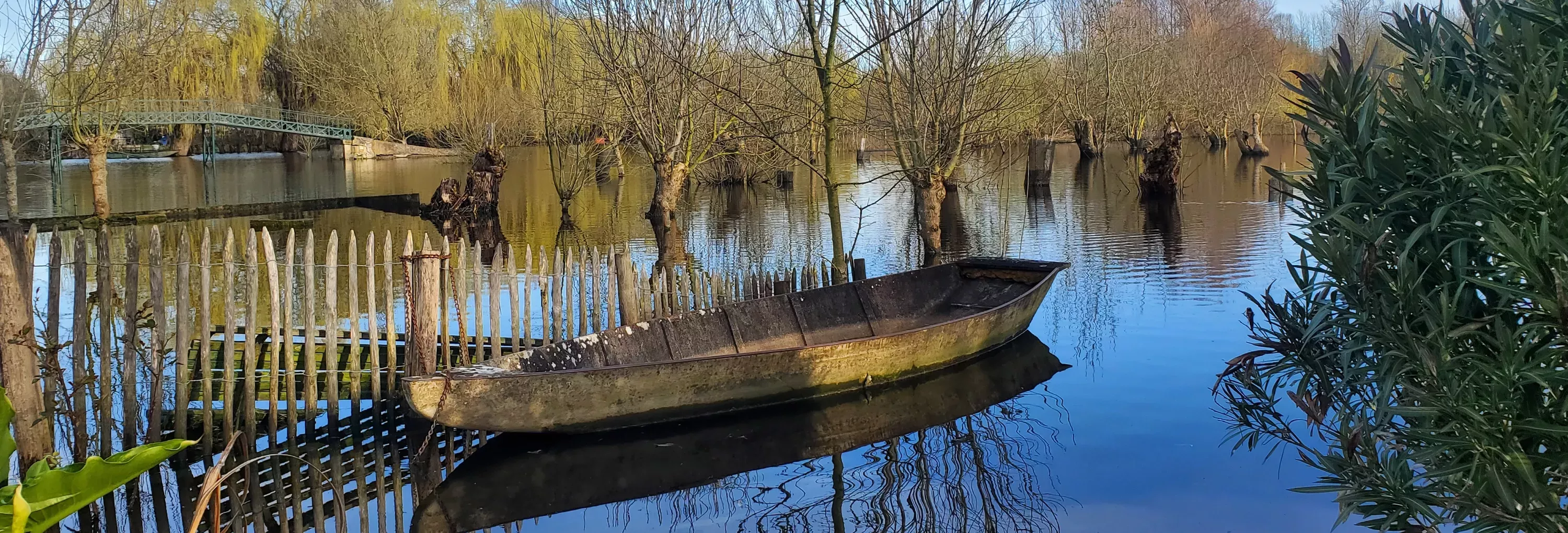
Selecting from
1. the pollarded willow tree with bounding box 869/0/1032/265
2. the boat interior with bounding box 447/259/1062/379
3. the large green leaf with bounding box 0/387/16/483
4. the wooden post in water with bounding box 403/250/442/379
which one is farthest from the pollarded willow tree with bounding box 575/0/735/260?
the large green leaf with bounding box 0/387/16/483

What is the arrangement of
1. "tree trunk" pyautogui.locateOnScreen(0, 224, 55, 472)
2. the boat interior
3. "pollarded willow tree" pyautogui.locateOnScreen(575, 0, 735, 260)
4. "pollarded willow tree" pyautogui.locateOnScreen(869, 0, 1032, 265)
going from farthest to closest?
"pollarded willow tree" pyautogui.locateOnScreen(575, 0, 735, 260) < "pollarded willow tree" pyautogui.locateOnScreen(869, 0, 1032, 265) < the boat interior < "tree trunk" pyautogui.locateOnScreen(0, 224, 55, 472)

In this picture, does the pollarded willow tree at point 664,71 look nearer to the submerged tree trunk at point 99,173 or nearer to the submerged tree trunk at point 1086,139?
the submerged tree trunk at point 99,173

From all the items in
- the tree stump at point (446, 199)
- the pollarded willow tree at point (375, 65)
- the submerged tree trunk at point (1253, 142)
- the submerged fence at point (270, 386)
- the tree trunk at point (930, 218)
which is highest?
the pollarded willow tree at point (375, 65)

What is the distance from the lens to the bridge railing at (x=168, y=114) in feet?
79.0

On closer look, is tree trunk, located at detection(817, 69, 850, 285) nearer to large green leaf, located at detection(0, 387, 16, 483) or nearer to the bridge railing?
large green leaf, located at detection(0, 387, 16, 483)

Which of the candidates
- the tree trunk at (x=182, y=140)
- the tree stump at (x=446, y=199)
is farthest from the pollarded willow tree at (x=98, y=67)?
the tree trunk at (x=182, y=140)

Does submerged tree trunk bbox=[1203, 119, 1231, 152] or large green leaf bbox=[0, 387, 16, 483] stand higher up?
submerged tree trunk bbox=[1203, 119, 1231, 152]

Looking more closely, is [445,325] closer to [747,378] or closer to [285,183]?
[747,378]

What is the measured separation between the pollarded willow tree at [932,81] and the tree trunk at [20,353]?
9831 mm

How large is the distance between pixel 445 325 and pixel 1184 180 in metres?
29.0

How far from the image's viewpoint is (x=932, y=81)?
51.7 ft

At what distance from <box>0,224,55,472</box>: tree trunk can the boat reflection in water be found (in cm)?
223

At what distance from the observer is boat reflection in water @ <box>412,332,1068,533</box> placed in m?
6.78

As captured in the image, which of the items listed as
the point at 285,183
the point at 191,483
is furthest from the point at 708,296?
the point at 285,183
